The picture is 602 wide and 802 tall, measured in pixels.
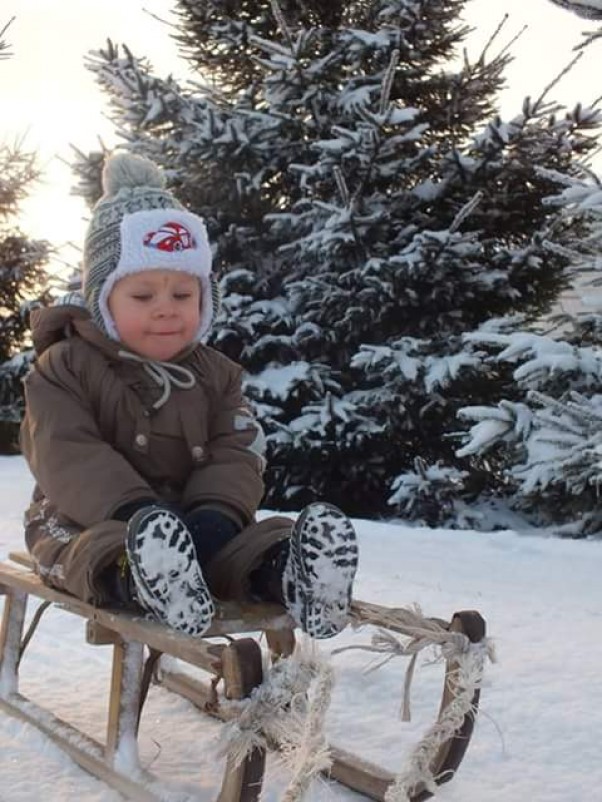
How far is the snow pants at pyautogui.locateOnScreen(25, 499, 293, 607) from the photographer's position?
210cm

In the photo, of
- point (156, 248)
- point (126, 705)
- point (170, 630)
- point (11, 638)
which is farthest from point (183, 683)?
point (156, 248)

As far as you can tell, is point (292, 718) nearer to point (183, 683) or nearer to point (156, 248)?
point (183, 683)

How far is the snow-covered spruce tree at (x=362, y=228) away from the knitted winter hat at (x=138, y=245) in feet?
11.4

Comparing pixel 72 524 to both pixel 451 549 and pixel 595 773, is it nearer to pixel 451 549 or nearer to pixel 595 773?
pixel 595 773

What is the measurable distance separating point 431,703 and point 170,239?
1.47m

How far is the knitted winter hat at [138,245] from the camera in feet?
8.43

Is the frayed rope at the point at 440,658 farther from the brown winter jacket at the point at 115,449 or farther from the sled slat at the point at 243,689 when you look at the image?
the brown winter jacket at the point at 115,449

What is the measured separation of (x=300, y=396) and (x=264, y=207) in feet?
5.24

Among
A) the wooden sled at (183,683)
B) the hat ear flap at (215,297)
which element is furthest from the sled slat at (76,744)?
the hat ear flap at (215,297)

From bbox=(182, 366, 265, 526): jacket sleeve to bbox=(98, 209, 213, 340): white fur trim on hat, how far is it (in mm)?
360

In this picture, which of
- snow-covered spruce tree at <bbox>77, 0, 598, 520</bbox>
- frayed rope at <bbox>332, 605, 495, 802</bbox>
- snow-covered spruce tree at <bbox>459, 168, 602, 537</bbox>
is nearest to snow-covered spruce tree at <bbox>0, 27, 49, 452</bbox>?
snow-covered spruce tree at <bbox>77, 0, 598, 520</bbox>

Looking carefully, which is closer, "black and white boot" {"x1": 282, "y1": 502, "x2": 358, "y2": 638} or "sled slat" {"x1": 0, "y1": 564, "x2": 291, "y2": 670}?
"sled slat" {"x1": 0, "y1": 564, "x2": 291, "y2": 670}

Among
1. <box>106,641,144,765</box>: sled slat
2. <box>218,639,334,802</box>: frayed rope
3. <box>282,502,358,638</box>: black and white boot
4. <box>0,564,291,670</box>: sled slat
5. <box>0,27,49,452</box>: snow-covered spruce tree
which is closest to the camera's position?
<box>218,639,334,802</box>: frayed rope

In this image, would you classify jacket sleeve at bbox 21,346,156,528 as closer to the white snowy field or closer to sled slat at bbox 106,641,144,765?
sled slat at bbox 106,641,144,765
